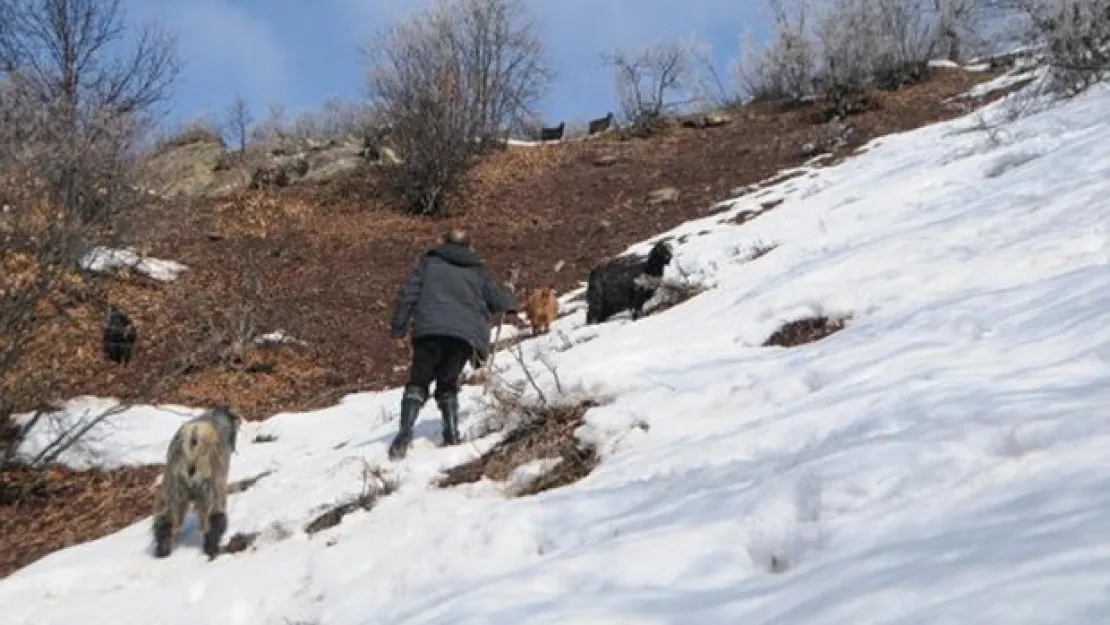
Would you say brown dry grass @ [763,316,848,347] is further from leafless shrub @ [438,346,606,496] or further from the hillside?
the hillside

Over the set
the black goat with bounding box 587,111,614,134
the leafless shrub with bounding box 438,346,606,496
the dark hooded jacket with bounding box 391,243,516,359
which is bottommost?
the leafless shrub with bounding box 438,346,606,496

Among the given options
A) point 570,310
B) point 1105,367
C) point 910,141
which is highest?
point 910,141

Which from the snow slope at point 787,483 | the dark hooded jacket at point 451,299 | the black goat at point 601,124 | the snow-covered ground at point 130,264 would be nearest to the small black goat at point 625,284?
the snow slope at point 787,483

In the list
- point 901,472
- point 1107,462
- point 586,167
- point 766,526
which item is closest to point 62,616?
point 766,526

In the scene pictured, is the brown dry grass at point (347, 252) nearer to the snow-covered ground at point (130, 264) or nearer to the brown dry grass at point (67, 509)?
the brown dry grass at point (67, 509)

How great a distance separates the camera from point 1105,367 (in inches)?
154

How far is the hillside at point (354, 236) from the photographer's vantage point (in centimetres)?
1214

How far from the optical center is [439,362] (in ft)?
23.4

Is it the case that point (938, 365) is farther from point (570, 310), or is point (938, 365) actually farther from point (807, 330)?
point (570, 310)

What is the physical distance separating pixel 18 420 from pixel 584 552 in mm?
8151

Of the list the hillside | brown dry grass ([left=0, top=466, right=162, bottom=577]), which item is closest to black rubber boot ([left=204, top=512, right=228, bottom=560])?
brown dry grass ([left=0, top=466, right=162, bottom=577])

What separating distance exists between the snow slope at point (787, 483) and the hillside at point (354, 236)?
3.22 metres

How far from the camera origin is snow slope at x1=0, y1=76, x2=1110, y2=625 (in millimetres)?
2883

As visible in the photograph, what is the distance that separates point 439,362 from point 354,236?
11.9 metres
